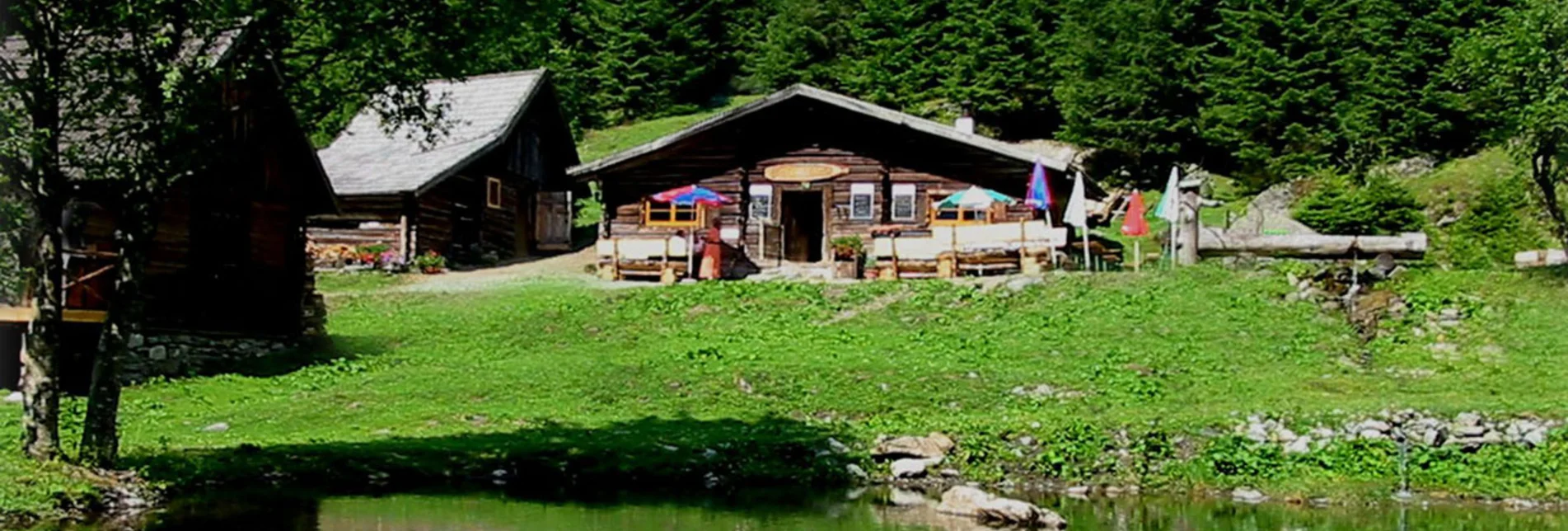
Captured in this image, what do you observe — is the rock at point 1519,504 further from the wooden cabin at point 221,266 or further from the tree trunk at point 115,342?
the wooden cabin at point 221,266

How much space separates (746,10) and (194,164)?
242 ft

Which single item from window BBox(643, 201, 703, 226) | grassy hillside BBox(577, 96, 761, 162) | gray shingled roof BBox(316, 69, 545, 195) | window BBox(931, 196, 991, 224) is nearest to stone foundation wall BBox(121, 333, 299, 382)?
gray shingled roof BBox(316, 69, 545, 195)

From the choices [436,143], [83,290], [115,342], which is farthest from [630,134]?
[115,342]

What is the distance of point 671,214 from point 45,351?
1074 inches

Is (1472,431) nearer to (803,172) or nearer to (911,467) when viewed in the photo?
(911,467)

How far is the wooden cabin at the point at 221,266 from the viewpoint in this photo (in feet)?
81.7

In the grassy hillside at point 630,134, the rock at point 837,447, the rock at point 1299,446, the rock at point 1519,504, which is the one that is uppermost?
the grassy hillside at point 630,134

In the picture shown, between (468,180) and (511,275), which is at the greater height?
(468,180)

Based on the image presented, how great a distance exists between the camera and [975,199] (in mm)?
38375

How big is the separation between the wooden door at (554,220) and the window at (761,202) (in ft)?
38.6

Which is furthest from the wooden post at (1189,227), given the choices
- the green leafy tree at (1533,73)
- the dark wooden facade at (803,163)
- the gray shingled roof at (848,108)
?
the dark wooden facade at (803,163)

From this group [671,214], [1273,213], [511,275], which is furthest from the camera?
[1273,213]

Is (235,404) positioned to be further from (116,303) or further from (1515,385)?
(1515,385)

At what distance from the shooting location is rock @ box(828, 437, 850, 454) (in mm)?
19484
